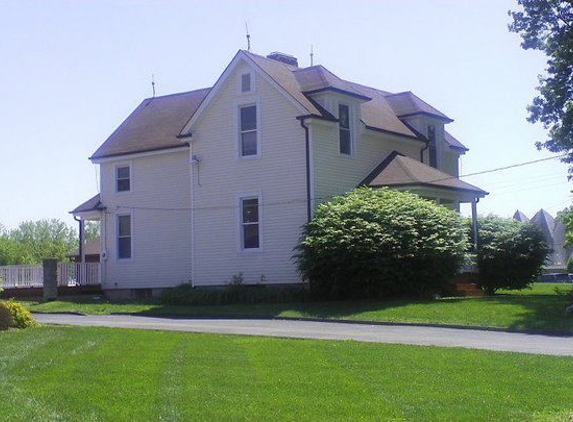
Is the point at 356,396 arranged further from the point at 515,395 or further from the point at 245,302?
the point at 245,302

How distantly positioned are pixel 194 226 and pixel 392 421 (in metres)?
24.8

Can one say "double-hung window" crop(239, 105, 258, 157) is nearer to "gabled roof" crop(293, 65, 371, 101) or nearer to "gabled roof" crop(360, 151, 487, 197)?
"gabled roof" crop(293, 65, 371, 101)

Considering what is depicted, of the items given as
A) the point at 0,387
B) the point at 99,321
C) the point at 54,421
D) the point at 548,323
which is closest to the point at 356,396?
the point at 54,421

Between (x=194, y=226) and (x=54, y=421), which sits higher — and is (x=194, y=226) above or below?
above

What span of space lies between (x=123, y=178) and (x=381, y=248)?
14.2 metres

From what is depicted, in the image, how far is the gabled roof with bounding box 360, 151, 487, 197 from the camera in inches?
1213

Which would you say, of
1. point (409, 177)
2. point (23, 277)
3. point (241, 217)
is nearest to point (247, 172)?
point (241, 217)

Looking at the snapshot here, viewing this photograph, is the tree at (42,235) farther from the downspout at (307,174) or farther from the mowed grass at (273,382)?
the mowed grass at (273,382)

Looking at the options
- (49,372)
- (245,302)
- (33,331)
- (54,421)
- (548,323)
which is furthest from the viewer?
(245,302)

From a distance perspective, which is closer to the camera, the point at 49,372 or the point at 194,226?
the point at 49,372

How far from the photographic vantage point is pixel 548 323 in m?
20.3

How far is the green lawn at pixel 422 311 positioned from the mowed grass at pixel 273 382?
6.61m

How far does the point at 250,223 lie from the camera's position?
31.4 m

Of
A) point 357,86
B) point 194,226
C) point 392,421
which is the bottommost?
point 392,421
